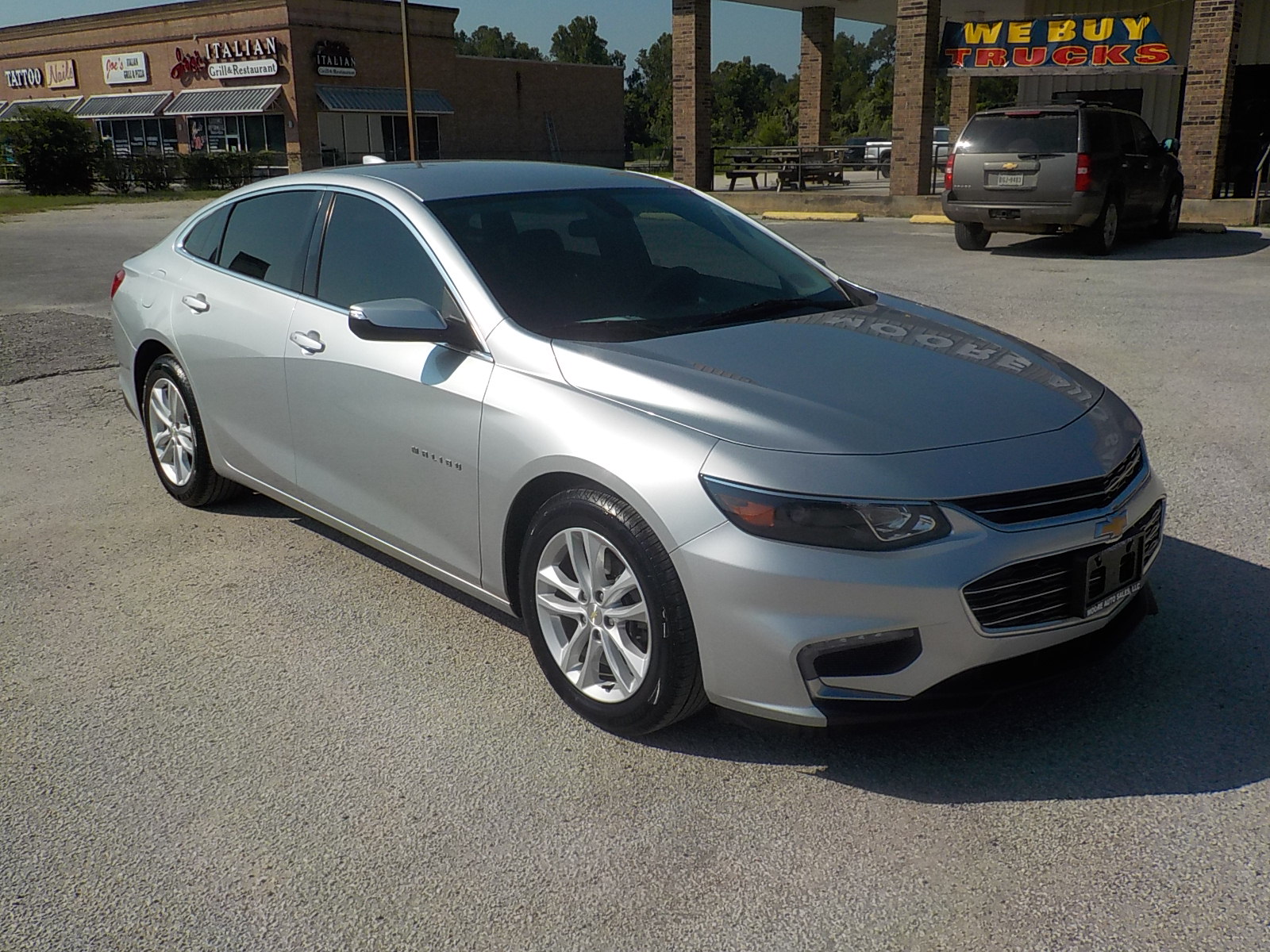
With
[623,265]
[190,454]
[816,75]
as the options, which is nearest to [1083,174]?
[623,265]

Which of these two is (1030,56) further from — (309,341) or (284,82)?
(284,82)

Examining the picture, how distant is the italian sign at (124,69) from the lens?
5416cm

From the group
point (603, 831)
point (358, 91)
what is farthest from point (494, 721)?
point (358, 91)

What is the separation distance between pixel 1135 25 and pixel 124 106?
157ft

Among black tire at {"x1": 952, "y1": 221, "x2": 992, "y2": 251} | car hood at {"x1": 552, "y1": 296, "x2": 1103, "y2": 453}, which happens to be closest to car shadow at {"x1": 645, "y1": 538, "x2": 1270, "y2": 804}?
car hood at {"x1": 552, "y1": 296, "x2": 1103, "y2": 453}

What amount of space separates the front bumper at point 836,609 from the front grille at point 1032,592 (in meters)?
0.03

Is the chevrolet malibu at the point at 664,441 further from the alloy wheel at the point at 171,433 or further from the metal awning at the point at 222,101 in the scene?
the metal awning at the point at 222,101

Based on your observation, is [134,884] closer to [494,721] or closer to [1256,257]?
[494,721]

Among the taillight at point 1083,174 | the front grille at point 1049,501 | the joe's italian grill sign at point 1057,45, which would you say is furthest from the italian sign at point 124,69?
Answer: the front grille at point 1049,501

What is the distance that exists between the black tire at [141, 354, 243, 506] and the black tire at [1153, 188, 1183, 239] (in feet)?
50.7

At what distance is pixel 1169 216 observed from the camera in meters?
17.5

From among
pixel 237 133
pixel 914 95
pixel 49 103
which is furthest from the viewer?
pixel 49 103

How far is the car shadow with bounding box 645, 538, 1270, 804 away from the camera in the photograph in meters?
3.23

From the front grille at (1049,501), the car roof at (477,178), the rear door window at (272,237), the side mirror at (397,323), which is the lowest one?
the front grille at (1049,501)
